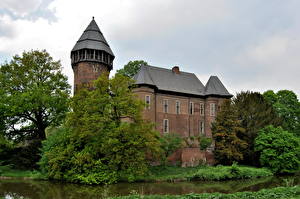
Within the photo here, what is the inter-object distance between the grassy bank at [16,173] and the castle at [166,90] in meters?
10.6

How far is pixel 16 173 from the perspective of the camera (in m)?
24.7

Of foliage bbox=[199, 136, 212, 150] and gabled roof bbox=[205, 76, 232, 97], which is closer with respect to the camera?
foliage bbox=[199, 136, 212, 150]

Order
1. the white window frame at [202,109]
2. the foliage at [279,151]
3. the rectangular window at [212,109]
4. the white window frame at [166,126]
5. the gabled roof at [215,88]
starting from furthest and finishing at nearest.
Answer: the white window frame at [202,109]
the gabled roof at [215,88]
the rectangular window at [212,109]
the white window frame at [166,126]
the foliage at [279,151]

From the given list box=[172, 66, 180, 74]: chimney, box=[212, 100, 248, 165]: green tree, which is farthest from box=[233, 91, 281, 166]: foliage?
box=[172, 66, 180, 74]: chimney

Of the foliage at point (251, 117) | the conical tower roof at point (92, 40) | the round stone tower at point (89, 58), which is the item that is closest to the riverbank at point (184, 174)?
the foliage at point (251, 117)

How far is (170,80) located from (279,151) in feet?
48.2

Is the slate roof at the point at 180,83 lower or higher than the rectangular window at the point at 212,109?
higher

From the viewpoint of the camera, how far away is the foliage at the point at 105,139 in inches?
776

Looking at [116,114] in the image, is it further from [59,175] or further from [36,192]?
[36,192]

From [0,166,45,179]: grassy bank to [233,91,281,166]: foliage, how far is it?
1982cm

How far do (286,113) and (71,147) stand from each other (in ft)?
110

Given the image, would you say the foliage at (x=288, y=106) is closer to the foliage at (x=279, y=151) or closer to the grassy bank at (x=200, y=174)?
the foliage at (x=279, y=151)

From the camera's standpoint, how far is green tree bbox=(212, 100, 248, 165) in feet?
87.4

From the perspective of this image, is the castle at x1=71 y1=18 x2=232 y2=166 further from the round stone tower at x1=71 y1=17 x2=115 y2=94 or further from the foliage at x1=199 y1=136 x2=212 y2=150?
the foliage at x1=199 y1=136 x2=212 y2=150
